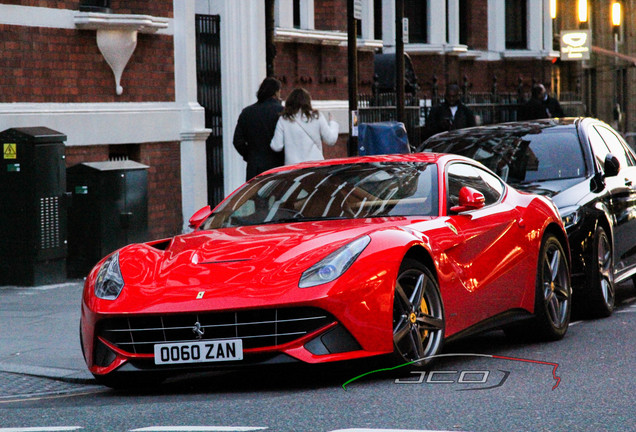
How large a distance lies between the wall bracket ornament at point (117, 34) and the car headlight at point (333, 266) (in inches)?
339

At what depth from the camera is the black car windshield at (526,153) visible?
11.1 m

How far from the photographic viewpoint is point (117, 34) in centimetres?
1541

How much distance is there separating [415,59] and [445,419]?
81.1 ft

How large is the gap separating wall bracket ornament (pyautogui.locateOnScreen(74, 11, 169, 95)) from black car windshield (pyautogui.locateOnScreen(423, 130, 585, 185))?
195 inches

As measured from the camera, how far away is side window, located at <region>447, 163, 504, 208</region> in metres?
8.42

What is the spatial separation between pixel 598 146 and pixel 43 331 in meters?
4.96

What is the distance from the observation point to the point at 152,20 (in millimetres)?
15867

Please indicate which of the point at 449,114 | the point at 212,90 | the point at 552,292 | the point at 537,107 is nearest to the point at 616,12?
the point at 537,107

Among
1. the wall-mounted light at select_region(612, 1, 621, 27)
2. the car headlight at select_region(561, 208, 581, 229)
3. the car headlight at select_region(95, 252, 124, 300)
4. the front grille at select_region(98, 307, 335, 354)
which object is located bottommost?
the front grille at select_region(98, 307, 335, 354)

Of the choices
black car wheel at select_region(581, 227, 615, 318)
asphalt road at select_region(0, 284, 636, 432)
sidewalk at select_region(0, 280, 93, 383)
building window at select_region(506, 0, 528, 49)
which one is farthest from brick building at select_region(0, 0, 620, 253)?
building window at select_region(506, 0, 528, 49)

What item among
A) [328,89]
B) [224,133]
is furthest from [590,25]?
[224,133]

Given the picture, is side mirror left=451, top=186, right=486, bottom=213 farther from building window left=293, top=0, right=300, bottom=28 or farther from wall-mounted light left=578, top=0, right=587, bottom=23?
wall-mounted light left=578, top=0, right=587, bottom=23

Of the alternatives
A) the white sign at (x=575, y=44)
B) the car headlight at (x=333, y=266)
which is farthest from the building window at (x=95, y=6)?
the white sign at (x=575, y=44)

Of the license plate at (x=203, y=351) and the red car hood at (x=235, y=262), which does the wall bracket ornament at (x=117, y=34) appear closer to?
the red car hood at (x=235, y=262)
